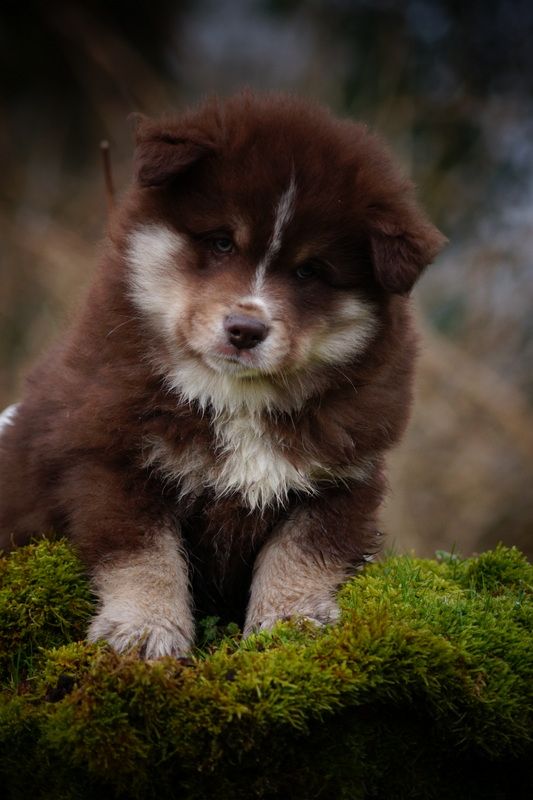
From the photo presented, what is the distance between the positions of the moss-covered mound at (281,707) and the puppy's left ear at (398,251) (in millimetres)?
1194

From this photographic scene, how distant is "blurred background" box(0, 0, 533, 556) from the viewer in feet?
27.7

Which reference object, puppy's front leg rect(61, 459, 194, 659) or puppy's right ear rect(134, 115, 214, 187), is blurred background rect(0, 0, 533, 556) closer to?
puppy's right ear rect(134, 115, 214, 187)

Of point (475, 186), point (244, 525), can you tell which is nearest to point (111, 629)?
point (244, 525)

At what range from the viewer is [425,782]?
3137 mm

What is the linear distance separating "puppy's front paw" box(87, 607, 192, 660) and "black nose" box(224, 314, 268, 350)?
1.03 meters

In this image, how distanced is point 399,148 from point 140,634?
22.5 feet

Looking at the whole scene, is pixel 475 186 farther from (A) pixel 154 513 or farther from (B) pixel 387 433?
(A) pixel 154 513

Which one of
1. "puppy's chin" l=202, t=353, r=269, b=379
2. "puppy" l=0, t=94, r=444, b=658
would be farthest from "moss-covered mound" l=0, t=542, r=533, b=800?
"puppy's chin" l=202, t=353, r=269, b=379

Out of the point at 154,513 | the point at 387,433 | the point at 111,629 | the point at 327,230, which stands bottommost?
the point at 111,629

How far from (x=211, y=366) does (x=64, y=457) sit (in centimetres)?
71

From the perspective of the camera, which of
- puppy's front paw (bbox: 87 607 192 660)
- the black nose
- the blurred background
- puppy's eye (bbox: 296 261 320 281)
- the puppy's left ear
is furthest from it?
the blurred background

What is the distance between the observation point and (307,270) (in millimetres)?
3650

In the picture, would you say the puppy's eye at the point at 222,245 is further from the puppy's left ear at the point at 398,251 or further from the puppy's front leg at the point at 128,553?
the puppy's front leg at the point at 128,553

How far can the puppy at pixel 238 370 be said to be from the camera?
3.50 metres
